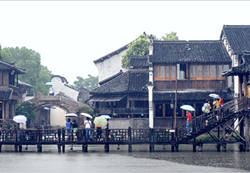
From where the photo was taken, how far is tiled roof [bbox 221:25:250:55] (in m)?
49.5

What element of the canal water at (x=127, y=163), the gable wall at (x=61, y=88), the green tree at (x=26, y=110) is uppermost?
the gable wall at (x=61, y=88)

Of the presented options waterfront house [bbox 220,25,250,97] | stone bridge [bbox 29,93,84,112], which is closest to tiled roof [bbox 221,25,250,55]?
waterfront house [bbox 220,25,250,97]

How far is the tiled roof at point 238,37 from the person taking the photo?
49.5 meters

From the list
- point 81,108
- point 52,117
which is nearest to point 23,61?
point 52,117

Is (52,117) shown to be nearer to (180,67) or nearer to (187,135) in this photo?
(180,67)

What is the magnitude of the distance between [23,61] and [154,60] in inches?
1858

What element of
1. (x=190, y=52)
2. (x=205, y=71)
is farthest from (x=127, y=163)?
(x=190, y=52)

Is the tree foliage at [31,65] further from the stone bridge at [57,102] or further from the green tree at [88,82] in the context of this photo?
the green tree at [88,82]

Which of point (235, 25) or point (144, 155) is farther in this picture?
point (235, 25)

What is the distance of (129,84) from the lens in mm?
56344

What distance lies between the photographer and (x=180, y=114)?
170 feet

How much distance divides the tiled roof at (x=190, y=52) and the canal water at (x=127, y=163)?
1588cm

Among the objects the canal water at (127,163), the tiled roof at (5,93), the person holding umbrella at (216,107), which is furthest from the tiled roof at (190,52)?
the canal water at (127,163)

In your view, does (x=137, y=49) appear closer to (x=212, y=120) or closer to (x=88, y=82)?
(x=212, y=120)
